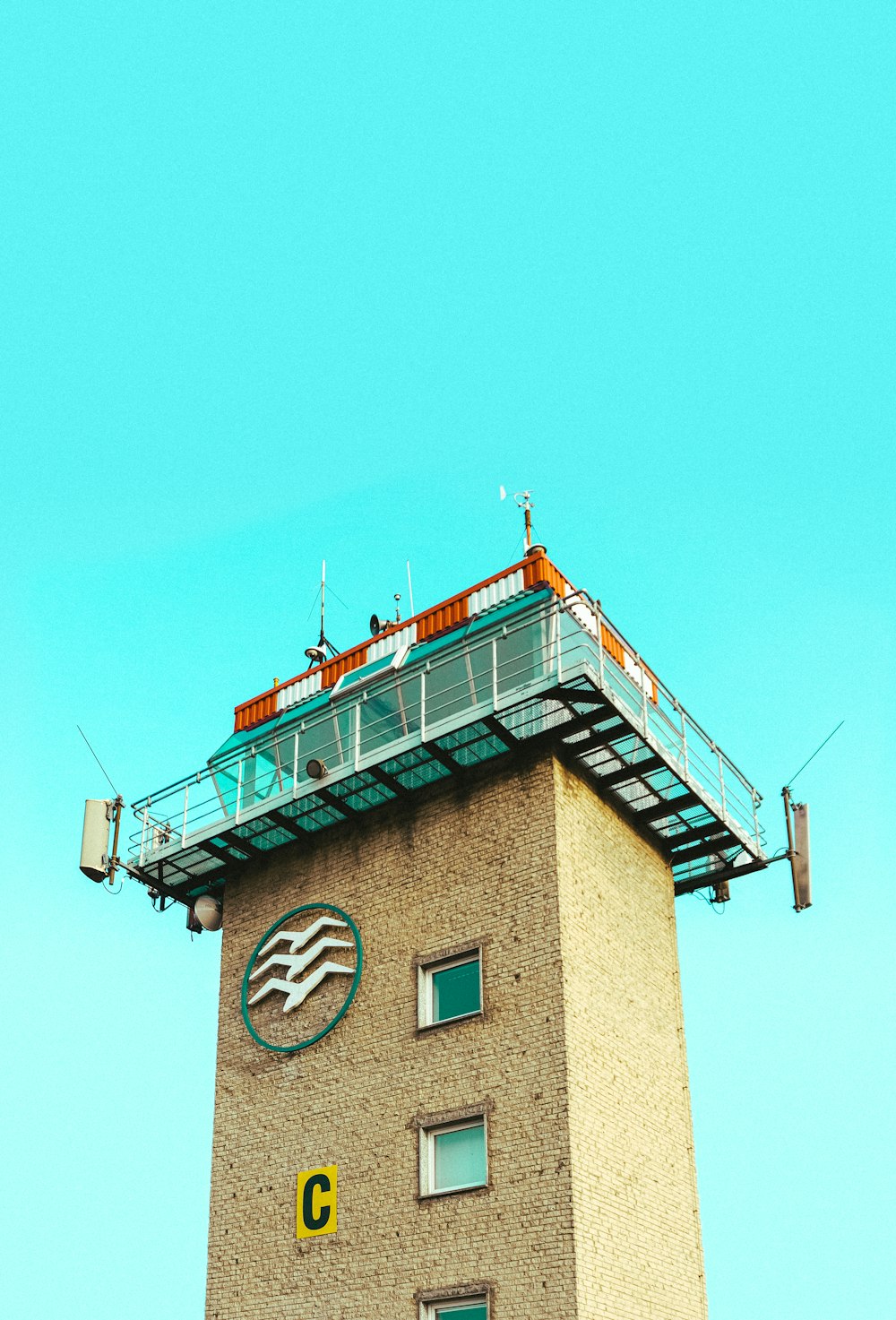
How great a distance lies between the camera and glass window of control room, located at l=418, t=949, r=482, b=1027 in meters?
25.8

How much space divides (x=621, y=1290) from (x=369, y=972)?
23.6 feet

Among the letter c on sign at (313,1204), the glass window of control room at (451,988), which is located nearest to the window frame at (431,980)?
the glass window of control room at (451,988)

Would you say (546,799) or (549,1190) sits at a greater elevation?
(546,799)

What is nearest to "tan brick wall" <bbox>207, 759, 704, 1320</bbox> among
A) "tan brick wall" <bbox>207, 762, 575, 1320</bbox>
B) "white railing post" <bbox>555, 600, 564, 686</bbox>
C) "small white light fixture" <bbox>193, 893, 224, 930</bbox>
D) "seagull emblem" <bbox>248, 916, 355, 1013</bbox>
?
"tan brick wall" <bbox>207, 762, 575, 1320</bbox>

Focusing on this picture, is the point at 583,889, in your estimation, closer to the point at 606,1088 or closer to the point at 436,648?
the point at 606,1088

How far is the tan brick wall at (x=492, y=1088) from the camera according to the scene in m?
23.4

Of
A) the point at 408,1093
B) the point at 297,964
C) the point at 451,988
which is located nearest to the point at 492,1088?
the point at 408,1093

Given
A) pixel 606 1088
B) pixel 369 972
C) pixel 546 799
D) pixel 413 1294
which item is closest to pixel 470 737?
pixel 546 799

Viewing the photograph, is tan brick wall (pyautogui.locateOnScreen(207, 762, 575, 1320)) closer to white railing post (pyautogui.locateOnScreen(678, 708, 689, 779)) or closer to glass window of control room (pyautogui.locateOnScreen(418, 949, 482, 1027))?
glass window of control room (pyautogui.locateOnScreen(418, 949, 482, 1027))

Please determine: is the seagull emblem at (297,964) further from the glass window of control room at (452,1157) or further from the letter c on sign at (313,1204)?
the glass window of control room at (452,1157)

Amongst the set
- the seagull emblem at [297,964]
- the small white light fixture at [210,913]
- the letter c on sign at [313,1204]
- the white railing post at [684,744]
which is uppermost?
the white railing post at [684,744]

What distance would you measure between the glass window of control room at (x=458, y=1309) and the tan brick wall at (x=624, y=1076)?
1885 mm

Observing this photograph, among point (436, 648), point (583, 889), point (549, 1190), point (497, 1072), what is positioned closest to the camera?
point (549, 1190)

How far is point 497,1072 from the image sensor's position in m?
24.6
